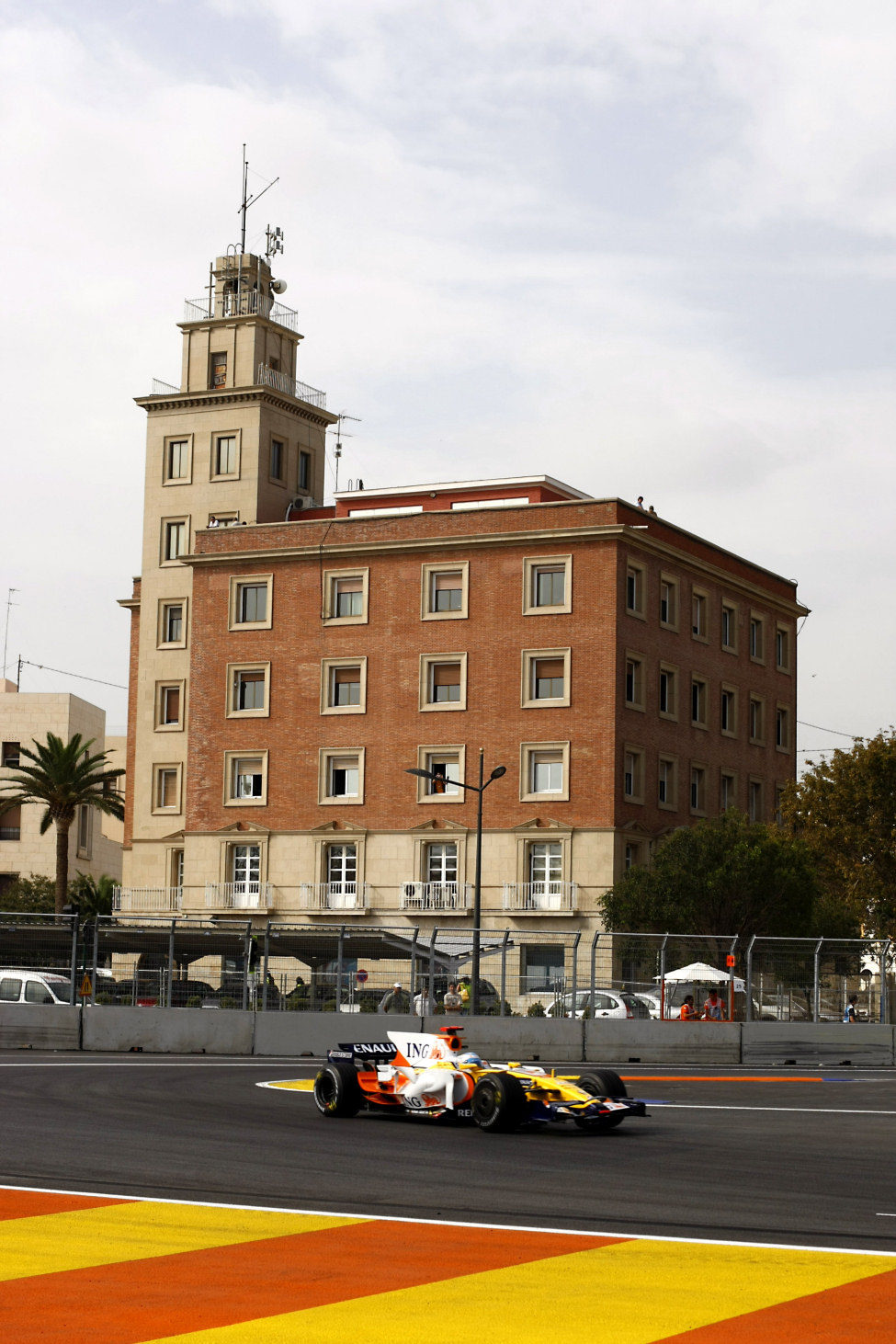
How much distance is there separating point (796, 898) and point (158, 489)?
31175mm

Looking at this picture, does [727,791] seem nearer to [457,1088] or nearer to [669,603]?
[669,603]

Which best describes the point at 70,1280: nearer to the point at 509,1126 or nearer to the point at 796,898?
the point at 509,1126

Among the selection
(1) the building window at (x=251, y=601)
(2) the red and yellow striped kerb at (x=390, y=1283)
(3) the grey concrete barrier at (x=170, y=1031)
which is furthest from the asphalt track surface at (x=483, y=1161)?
(1) the building window at (x=251, y=601)

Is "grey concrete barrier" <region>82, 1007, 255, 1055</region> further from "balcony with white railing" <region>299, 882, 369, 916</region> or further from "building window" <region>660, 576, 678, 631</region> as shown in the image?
"building window" <region>660, 576, 678, 631</region>

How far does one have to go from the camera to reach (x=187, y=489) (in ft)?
234

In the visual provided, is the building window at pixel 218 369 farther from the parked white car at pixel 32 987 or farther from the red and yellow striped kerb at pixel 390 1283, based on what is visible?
the red and yellow striped kerb at pixel 390 1283

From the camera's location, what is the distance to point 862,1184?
524 inches

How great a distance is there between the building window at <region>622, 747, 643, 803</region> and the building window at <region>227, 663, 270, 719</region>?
534 inches

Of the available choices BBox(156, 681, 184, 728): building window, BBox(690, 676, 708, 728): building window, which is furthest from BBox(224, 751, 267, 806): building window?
BBox(690, 676, 708, 728): building window

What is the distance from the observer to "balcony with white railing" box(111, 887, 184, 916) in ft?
221

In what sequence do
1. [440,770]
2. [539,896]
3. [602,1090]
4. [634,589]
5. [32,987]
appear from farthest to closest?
[440,770], [634,589], [539,896], [32,987], [602,1090]

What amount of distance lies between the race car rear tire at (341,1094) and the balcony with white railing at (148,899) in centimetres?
4922

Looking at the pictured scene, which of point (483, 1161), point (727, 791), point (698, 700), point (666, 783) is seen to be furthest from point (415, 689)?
point (483, 1161)

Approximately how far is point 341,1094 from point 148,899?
51.1m
